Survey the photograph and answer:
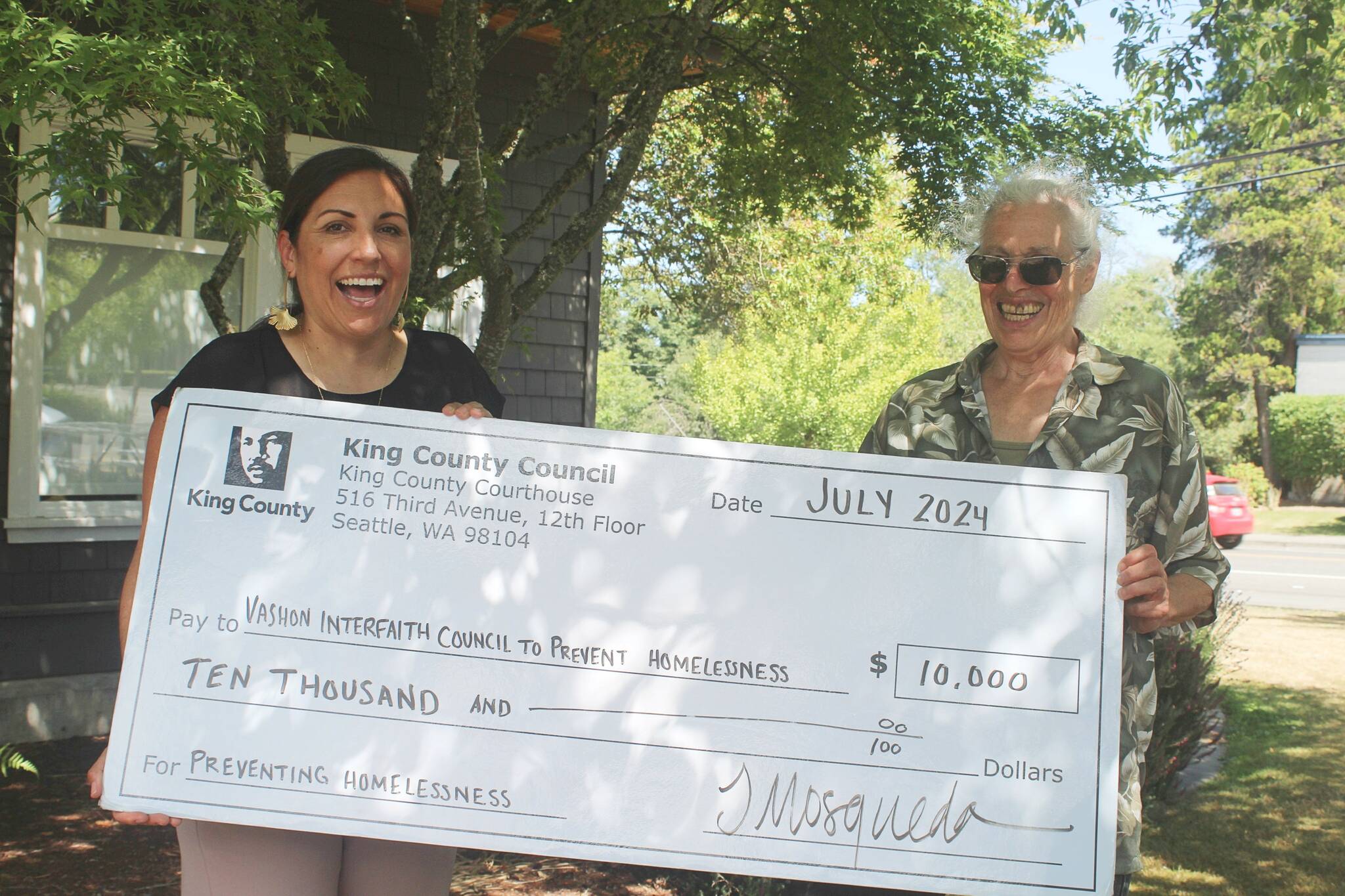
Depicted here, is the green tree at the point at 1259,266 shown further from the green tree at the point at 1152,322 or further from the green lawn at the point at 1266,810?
the green lawn at the point at 1266,810

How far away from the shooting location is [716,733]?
2092 mm

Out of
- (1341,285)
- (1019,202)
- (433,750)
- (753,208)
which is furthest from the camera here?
(1341,285)

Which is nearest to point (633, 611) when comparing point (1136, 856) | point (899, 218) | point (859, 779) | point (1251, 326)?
point (859, 779)

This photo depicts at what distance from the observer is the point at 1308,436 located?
105ft

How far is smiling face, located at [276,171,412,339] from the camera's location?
2195 mm

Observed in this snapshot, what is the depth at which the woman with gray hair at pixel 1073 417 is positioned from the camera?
2.16 m

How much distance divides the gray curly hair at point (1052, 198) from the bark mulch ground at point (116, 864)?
3074 millimetres

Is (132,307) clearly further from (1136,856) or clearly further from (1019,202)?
(1136,856)

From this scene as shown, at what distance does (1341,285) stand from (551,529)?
40469mm

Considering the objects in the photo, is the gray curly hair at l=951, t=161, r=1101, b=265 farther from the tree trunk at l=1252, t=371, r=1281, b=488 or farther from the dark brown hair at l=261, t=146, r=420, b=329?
the tree trunk at l=1252, t=371, r=1281, b=488

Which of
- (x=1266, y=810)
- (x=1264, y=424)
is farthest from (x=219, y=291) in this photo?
(x=1264, y=424)

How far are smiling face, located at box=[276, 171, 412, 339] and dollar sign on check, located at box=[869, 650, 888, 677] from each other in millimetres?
1188

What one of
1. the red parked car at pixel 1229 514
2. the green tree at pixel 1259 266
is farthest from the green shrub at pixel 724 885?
the green tree at pixel 1259 266

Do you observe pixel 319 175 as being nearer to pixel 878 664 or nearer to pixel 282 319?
pixel 282 319
